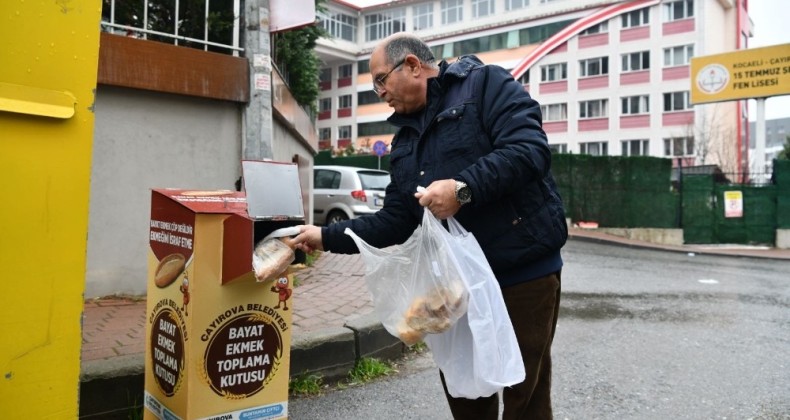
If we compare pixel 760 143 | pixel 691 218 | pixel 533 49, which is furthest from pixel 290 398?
pixel 533 49

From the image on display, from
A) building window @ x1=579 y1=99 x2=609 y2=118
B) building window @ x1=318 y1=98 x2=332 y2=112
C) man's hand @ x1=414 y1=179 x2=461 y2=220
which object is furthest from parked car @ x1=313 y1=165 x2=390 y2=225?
building window @ x1=318 y1=98 x2=332 y2=112

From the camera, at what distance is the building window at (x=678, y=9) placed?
32.6m

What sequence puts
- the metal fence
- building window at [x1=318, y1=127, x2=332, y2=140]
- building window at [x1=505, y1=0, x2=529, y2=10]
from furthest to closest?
building window at [x1=318, y1=127, x2=332, y2=140]
building window at [x1=505, y1=0, x2=529, y2=10]
the metal fence

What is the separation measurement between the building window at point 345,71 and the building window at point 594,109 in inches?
763

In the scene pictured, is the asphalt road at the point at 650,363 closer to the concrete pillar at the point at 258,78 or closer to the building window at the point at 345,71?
the concrete pillar at the point at 258,78

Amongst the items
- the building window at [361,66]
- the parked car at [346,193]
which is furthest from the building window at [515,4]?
the parked car at [346,193]

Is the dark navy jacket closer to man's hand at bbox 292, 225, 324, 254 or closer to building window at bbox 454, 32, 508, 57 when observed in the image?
man's hand at bbox 292, 225, 324, 254

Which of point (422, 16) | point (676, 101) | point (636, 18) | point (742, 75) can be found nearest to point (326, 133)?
point (422, 16)

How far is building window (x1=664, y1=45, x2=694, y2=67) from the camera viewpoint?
32625 millimetres

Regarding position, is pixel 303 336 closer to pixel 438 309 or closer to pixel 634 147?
pixel 438 309

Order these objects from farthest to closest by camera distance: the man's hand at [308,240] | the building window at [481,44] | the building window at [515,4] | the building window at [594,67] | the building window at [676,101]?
the building window at [515,4], the building window at [481,44], the building window at [594,67], the building window at [676,101], the man's hand at [308,240]

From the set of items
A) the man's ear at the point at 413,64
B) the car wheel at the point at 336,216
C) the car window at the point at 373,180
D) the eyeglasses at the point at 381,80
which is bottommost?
the car wheel at the point at 336,216

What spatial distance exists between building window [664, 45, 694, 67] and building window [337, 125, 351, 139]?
2438 centimetres

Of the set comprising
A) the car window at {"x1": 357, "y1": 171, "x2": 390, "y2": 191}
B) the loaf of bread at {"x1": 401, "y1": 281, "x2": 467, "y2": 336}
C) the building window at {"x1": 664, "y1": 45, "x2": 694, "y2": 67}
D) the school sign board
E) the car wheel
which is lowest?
the loaf of bread at {"x1": 401, "y1": 281, "x2": 467, "y2": 336}
